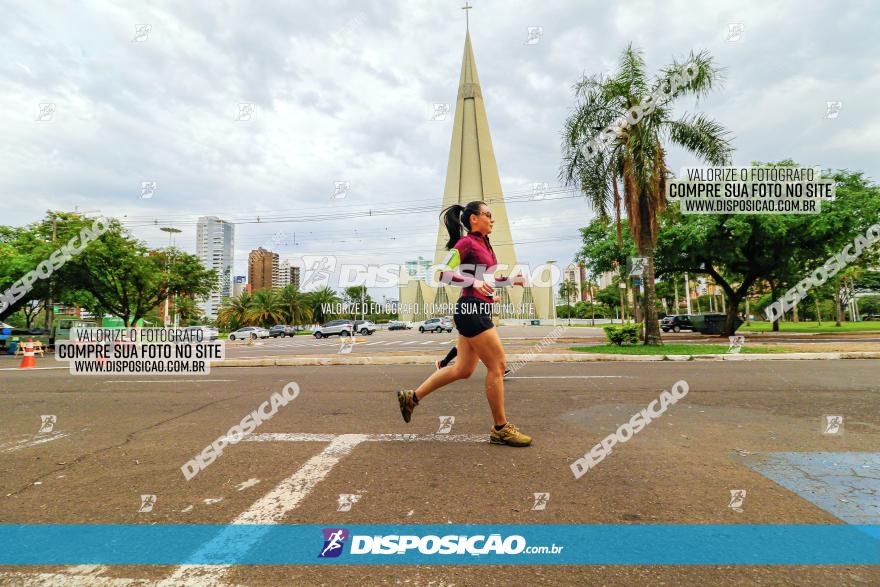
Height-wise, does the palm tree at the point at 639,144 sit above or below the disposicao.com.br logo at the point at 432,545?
above

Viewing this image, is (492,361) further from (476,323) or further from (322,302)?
(322,302)

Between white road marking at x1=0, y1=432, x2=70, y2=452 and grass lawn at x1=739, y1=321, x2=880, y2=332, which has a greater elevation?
white road marking at x1=0, y1=432, x2=70, y2=452

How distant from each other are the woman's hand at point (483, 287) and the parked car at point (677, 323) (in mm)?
32639

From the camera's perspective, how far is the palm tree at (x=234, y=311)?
200 ft

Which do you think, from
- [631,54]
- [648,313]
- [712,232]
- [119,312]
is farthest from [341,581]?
[119,312]

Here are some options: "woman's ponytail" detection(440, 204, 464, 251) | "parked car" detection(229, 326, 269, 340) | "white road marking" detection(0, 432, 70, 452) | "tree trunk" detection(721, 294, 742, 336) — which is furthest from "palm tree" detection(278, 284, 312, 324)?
"woman's ponytail" detection(440, 204, 464, 251)

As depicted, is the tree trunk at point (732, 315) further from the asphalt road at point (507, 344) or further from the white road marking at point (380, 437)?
the white road marking at point (380, 437)

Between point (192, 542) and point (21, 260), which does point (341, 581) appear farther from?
point (21, 260)

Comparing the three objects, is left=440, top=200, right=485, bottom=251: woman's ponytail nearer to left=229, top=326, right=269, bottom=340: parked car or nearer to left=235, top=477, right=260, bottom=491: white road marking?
left=235, top=477, right=260, bottom=491: white road marking

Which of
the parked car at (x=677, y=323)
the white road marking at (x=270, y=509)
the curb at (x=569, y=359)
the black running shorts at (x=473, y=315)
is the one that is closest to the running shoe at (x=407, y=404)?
the white road marking at (x=270, y=509)

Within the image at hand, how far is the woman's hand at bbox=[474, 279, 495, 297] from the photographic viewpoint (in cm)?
366

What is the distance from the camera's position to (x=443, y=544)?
6.96ft

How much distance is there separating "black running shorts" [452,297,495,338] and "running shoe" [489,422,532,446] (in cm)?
87

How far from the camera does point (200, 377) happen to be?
8.99 meters
